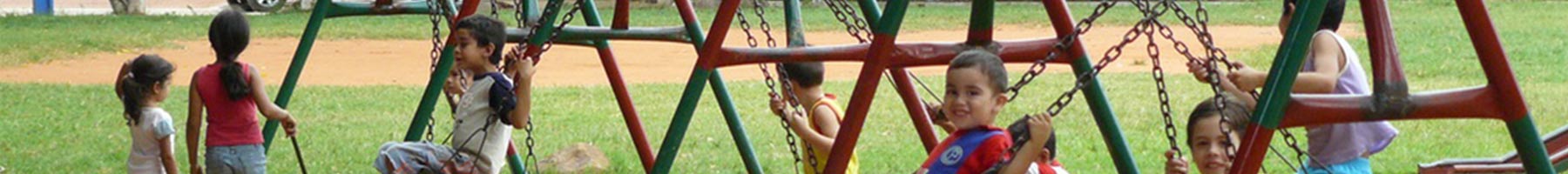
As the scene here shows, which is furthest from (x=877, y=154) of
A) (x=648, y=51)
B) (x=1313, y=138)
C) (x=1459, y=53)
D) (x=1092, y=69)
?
(x=648, y=51)

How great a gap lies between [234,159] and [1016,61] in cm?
216

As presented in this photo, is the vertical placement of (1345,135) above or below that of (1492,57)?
below

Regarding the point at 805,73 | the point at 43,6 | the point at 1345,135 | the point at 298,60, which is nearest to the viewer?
the point at 1345,135

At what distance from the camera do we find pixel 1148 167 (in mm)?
7906

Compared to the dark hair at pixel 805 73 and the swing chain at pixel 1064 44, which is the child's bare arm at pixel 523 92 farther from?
the swing chain at pixel 1064 44

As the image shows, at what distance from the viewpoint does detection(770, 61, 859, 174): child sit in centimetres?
500

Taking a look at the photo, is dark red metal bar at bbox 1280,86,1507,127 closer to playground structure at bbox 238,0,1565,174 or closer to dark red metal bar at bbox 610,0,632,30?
playground structure at bbox 238,0,1565,174

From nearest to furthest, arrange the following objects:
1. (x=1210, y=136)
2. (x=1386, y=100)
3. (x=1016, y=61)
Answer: (x=1386, y=100)
(x=1210, y=136)
(x=1016, y=61)

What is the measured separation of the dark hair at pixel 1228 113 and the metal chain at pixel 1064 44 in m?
0.24

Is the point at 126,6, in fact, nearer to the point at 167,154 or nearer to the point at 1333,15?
the point at 167,154

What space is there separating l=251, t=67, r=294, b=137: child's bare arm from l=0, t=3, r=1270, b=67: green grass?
10.6 m

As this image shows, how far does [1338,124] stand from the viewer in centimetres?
446

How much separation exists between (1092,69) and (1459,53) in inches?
450

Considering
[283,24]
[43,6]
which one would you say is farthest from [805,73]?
[43,6]
